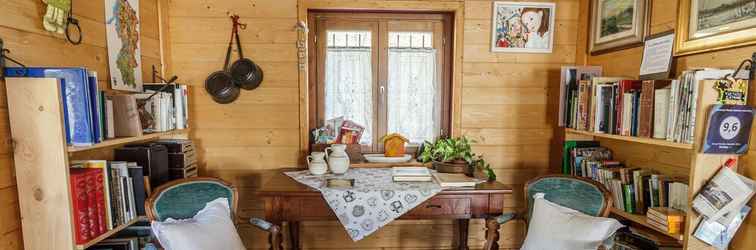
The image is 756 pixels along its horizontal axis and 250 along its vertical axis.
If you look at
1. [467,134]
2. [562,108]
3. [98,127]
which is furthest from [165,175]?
[562,108]

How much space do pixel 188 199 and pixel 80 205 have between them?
408mm

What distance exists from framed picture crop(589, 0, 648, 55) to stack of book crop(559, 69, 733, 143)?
0.28 metres

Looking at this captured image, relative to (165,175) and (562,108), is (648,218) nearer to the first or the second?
(562,108)

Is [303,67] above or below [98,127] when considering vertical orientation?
above

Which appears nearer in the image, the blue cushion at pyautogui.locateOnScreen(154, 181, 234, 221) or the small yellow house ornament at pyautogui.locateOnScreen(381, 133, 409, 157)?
the blue cushion at pyautogui.locateOnScreen(154, 181, 234, 221)

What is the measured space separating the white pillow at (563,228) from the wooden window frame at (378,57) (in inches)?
33.7

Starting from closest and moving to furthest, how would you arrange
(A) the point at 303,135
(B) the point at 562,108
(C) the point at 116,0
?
1. (C) the point at 116,0
2. (B) the point at 562,108
3. (A) the point at 303,135

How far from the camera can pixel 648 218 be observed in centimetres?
153

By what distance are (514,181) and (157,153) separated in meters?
2.16

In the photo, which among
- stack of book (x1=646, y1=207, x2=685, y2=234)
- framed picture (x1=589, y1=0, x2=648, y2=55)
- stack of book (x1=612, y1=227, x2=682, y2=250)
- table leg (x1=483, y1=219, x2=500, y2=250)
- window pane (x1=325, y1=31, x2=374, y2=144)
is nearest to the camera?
stack of book (x1=646, y1=207, x2=685, y2=234)

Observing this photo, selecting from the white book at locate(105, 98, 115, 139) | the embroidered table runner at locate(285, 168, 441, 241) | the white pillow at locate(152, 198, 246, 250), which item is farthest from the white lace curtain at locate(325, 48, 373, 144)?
the white book at locate(105, 98, 115, 139)

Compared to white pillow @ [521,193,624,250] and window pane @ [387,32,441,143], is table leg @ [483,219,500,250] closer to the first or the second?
white pillow @ [521,193,624,250]

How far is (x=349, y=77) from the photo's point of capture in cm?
229

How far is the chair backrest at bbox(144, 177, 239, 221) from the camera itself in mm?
1561
